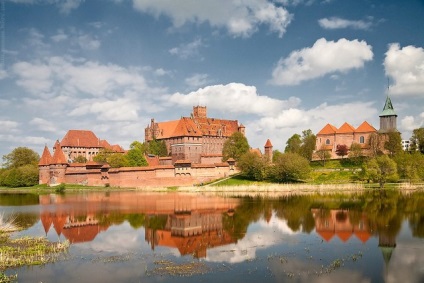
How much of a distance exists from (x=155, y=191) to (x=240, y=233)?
25317mm

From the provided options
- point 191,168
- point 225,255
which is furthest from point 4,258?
point 191,168

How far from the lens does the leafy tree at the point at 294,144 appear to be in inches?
2452

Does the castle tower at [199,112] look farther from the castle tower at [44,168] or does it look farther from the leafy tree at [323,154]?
the castle tower at [44,168]

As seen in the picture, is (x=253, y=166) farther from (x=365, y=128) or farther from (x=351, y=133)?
(x=365, y=128)

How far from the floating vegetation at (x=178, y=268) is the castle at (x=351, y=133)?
48964mm

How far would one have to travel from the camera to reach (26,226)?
66.7 feet

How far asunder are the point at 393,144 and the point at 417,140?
21.5ft

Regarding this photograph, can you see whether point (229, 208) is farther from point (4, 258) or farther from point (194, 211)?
point (4, 258)

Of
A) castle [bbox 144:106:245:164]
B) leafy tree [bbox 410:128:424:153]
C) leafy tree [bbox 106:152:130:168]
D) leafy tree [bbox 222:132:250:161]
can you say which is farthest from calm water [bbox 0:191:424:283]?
leafy tree [bbox 410:128:424:153]

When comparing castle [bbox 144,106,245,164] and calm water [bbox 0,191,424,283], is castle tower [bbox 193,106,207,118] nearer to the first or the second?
castle [bbox 144,106,245,164]

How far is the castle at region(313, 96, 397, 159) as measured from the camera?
59.9 meters

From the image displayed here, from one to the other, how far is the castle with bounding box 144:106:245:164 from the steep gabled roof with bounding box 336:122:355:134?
17.2m

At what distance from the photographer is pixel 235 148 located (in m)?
54.6

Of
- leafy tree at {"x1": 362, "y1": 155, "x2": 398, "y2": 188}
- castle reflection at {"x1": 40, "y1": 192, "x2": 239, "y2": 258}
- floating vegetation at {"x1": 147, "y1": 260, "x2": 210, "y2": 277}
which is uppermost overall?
leafy tree at {"x1": 362, "y1": 155, "x2": 398, "y2": 188}
